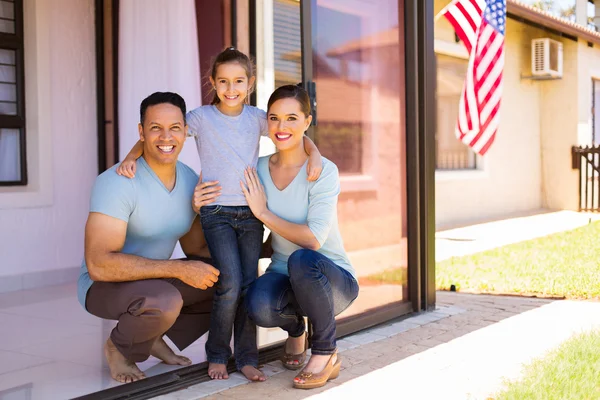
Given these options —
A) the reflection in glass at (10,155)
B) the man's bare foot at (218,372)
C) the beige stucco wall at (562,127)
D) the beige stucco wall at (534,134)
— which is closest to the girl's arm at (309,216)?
the man's bare foot at (218,372)

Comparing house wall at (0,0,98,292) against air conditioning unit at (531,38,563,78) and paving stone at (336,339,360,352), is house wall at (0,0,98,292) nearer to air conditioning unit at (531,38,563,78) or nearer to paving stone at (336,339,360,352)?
paving stone at (336,339,360,352)

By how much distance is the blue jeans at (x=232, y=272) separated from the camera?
3115mm

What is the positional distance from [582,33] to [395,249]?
966 cm

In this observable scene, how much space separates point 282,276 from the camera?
10.7 feet

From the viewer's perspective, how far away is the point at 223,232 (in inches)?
123

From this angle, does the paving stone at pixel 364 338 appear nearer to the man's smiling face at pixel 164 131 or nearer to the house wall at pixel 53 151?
the man's smiling face at pixel 164 131

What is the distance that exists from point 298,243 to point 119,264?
728mm

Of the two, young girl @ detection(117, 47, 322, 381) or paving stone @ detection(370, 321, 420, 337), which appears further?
paving stone @ detection(370, 321, 420, 337)

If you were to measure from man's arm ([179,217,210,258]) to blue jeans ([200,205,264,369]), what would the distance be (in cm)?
25

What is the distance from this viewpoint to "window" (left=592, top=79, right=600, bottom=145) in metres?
14.1

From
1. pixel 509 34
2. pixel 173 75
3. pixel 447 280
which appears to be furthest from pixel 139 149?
pixel 509 34

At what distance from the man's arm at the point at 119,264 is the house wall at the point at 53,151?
9.87 feet

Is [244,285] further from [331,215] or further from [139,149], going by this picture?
[139,149]

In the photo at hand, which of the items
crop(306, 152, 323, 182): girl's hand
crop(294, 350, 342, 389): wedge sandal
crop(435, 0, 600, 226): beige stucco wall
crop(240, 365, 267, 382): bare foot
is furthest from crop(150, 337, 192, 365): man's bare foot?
crop(435, 0, 600, 226): beige stucco wall
